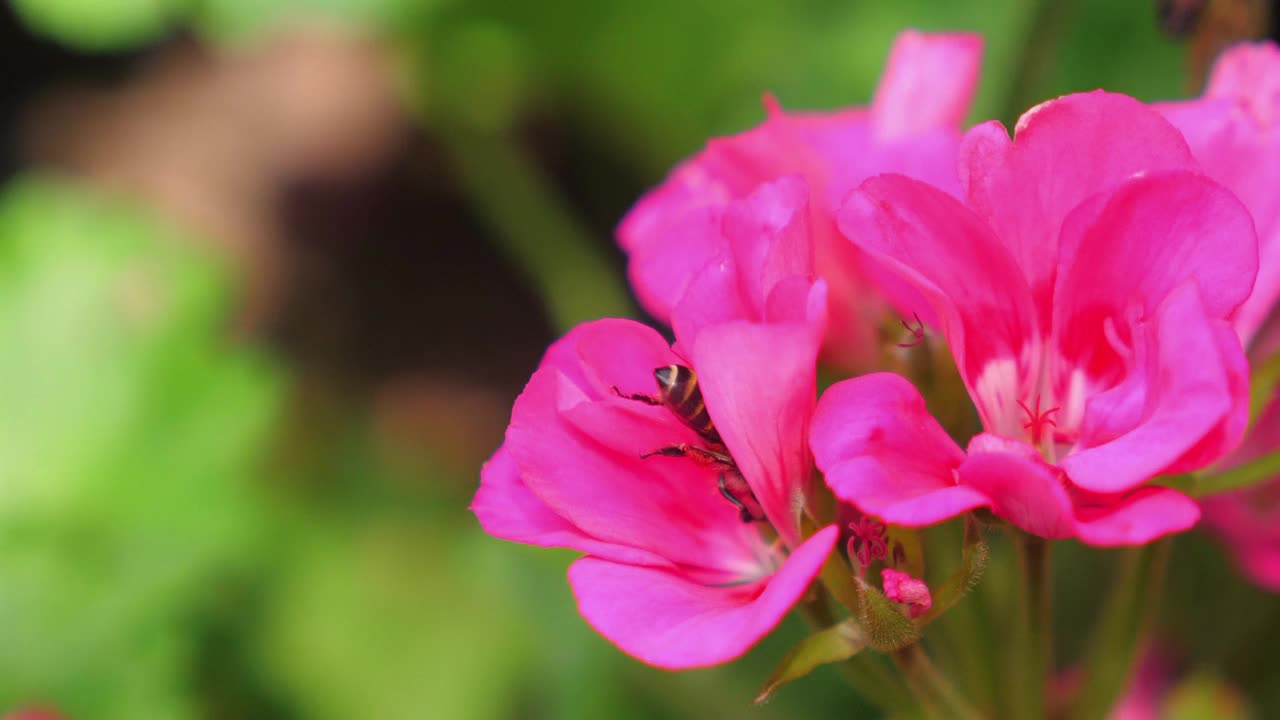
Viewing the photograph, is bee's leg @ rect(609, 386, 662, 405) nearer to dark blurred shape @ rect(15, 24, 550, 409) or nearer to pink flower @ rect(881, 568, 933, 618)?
pink flower @ rect(881, 568, 933, 618)

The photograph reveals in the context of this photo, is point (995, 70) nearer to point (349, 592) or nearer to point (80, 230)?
point (349, 592)

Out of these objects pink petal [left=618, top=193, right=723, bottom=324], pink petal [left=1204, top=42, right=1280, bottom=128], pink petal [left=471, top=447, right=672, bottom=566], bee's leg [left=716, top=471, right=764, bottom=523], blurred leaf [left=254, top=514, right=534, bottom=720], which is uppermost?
pink petal [left=1204, top=42, right=1280, bottom=128]

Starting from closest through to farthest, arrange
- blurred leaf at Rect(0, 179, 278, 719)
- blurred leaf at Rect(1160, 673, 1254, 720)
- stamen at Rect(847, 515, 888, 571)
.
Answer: stamen at Rect(847, 515, 888, 571) < blurred leaf at Rect(1160, 673, 1254, 720) < blurred leaf at Rect(0, 179, 278, 719)

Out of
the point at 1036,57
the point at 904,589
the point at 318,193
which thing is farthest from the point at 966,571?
the point at 318,193

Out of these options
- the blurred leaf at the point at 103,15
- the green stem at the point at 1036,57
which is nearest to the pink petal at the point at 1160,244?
the green stem at the point at 1036,57

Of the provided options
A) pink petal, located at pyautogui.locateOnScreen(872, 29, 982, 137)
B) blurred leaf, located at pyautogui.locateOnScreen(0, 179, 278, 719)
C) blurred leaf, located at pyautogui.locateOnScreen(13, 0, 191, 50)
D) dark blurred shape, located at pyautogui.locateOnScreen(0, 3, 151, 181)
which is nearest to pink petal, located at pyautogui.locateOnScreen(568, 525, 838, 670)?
pink petal, located at pyautogui.locateOnScreen(872, 29, 982, 137)

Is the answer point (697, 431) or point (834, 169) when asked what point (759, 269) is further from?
point (834, 169)

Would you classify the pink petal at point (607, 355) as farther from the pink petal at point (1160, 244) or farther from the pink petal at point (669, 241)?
the pink petal at point (1160, 244)
